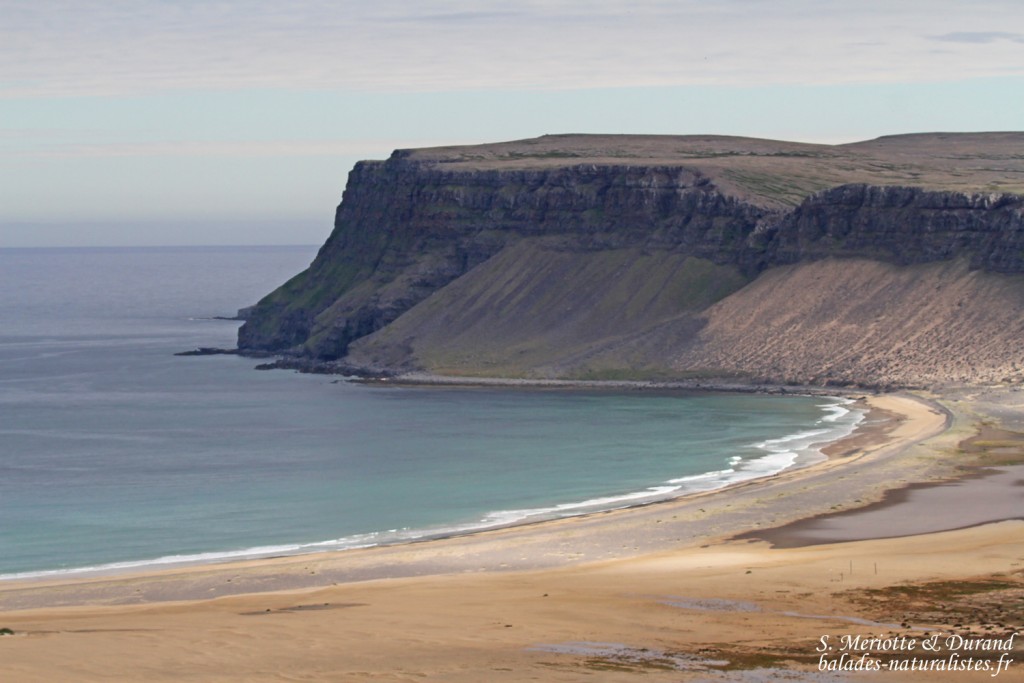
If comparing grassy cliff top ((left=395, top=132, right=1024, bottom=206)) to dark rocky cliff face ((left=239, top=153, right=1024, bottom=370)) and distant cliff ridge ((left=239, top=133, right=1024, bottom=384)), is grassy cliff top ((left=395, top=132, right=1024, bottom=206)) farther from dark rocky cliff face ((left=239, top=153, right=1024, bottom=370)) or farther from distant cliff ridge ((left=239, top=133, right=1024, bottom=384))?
dark rocky cliff face ((left=239, top=153, right=1024, bottom=370))

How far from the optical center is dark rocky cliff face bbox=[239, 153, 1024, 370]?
115562mm

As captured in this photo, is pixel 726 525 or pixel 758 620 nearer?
pixel 758 620

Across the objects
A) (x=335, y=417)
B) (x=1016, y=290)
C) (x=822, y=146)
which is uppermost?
(x=822, y=146)

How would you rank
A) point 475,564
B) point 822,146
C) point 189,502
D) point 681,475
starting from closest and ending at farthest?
point 475,564, point 189,502, point 681,475, point 822,146

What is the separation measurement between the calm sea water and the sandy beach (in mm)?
5284

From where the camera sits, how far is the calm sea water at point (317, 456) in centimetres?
5291

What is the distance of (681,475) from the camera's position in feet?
213

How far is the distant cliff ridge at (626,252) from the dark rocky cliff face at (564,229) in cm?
17

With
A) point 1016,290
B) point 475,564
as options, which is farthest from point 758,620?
point 1016,290

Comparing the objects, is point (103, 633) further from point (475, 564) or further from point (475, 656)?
point (475, 564)

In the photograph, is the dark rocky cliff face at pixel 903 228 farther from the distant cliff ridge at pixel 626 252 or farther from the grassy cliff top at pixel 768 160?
the grassy cliff top at pixel 768 160

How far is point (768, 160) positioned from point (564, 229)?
23.8 m

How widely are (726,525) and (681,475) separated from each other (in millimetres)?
15973

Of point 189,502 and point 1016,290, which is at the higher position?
point 1016,290
